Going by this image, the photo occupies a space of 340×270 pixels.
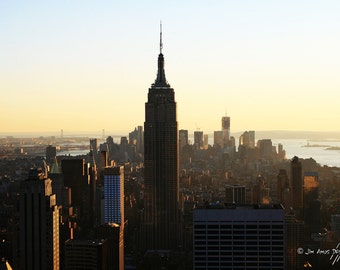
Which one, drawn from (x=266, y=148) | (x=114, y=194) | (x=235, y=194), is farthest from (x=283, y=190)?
(x=266, y=148)

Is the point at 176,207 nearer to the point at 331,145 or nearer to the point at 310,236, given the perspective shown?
the point at 331,145

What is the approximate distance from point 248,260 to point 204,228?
3.30 ft

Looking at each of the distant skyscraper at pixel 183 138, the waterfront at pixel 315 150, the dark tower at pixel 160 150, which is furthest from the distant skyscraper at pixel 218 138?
the dark tower at pixel 160 150

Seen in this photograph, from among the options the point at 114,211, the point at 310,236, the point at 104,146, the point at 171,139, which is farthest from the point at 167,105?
the point at 310,236

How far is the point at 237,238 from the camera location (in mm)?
13805

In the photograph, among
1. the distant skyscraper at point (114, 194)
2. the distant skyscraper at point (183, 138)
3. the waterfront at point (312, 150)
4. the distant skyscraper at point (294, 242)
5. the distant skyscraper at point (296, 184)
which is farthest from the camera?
the distant skyscraper at point (183, 138)

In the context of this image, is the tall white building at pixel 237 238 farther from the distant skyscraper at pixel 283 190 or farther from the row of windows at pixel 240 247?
the distant skyscraper at pixel 283 190

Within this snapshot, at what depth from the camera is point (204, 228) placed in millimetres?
13789

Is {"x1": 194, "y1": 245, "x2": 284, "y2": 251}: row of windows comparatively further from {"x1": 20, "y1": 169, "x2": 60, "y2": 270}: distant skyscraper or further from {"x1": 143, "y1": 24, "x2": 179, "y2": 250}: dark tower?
{"x1": 143, "y1": 24, "x2": 179, "y2": 250}: dark tower

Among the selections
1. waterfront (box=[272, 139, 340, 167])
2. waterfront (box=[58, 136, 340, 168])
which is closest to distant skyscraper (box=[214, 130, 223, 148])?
waterfront (box=[58, 136, 340, 168])

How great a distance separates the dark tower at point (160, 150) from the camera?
116 feet

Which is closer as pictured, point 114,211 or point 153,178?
point 114,211

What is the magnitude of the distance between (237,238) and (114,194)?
19865 mm

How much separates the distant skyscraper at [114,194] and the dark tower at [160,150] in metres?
1.69
